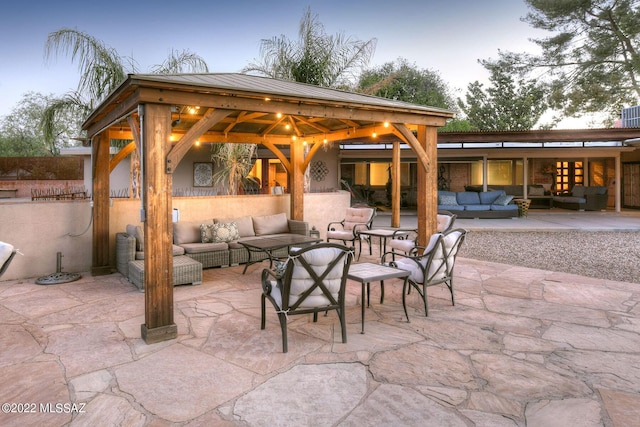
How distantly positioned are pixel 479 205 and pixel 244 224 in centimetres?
949

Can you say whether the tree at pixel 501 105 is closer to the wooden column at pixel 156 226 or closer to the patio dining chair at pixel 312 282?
the patio dining chair at pixel 312 282

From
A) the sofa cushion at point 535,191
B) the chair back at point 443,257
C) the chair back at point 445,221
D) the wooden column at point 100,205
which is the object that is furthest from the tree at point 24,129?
the chair back at point 443,257

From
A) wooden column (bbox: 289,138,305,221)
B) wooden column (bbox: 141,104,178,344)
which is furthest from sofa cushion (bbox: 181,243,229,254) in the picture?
wooden column (bbox: 141,104,178,344)

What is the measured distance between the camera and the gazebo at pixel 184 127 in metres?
3.71

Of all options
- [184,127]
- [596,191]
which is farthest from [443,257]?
[596,191]

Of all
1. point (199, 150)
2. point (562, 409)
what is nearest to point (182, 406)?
point (562, 409)

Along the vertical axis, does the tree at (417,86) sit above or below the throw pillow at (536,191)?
above

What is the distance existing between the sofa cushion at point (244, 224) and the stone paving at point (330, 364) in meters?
2.48

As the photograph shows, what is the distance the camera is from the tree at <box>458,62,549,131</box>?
92.0 ft

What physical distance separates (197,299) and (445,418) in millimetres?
3415

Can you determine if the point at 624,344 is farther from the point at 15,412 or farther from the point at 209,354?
the point at 15,412

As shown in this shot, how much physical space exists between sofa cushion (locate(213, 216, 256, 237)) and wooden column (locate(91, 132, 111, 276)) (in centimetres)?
177

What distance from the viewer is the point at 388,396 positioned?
267cm

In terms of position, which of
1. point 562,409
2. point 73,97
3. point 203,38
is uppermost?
point 203,38
